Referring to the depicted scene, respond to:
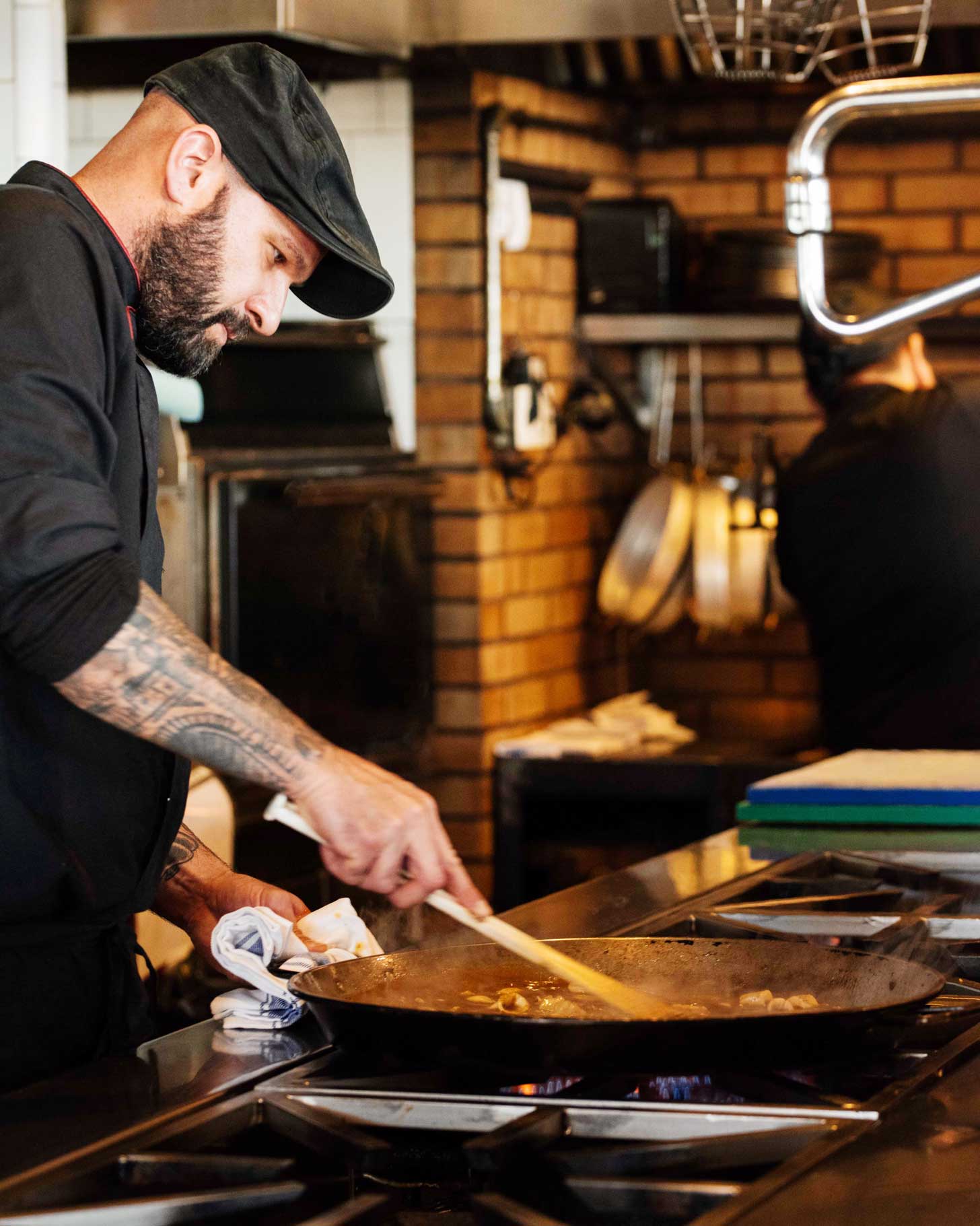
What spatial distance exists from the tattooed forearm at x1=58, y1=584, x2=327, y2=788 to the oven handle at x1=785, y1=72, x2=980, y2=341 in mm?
741

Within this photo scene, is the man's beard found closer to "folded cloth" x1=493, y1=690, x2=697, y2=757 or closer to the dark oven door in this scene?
the dark oven door

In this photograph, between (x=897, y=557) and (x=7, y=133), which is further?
(x=897, y=557)

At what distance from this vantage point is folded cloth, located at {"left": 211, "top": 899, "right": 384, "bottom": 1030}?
1.43 metres

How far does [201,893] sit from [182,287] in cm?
61

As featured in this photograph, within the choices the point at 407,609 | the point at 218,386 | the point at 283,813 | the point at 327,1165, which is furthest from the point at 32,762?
the point at 407,609

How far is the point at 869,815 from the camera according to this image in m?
2.29

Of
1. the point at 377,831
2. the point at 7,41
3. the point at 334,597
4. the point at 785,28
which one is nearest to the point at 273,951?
the point at 377,831

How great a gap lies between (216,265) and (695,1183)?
954 millimetres

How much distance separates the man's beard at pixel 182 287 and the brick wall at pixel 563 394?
2317 mm

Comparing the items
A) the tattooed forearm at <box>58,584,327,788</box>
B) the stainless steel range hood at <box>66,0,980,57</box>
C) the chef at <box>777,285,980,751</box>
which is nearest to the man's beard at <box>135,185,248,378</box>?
the tattooed forearm at <box>58,584,327,788</box>

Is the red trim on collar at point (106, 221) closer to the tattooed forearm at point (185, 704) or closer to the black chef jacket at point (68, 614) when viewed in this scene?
the black chef jacket at point (68, 614)

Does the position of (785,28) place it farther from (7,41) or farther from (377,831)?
(377,831)

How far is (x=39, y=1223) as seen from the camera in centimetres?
98

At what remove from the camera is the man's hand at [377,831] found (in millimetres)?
1310
